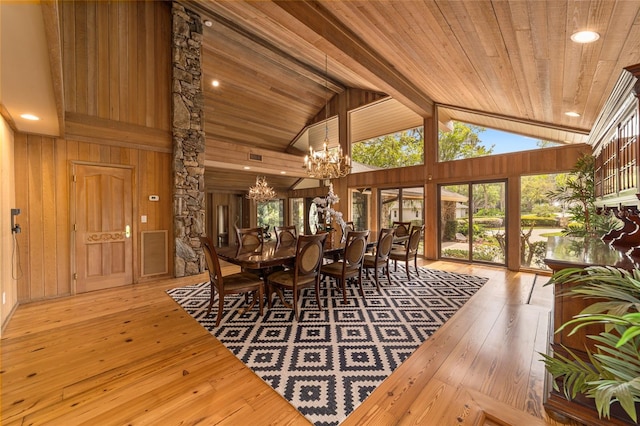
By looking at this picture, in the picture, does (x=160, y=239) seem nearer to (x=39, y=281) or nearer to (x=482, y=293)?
(x=39, y=281)

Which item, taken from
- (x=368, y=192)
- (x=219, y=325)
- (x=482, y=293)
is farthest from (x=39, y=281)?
(x=368, y=192)

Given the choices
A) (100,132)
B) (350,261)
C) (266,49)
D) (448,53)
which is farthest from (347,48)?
(100,132)

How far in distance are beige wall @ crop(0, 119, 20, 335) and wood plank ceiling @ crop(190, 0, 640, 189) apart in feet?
10.3

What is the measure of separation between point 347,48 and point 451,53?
4.15 feet

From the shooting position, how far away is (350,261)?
360cm

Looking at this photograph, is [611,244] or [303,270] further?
[303,270]

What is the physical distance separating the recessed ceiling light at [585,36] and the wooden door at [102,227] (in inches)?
235

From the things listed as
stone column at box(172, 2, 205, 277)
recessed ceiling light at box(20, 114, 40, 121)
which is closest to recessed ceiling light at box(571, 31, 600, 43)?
recessed ceiling light at box(20, 114, 40, 121)

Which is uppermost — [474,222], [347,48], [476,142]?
[347,48]

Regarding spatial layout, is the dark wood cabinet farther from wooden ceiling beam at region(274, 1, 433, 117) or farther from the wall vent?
the wall vent

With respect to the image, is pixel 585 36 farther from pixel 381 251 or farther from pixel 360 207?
pixel 360 207

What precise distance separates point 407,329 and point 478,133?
5.09m

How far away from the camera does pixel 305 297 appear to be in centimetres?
386

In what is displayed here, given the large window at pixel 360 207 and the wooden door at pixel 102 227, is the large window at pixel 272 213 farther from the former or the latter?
the wooden door at pixel 102 227
